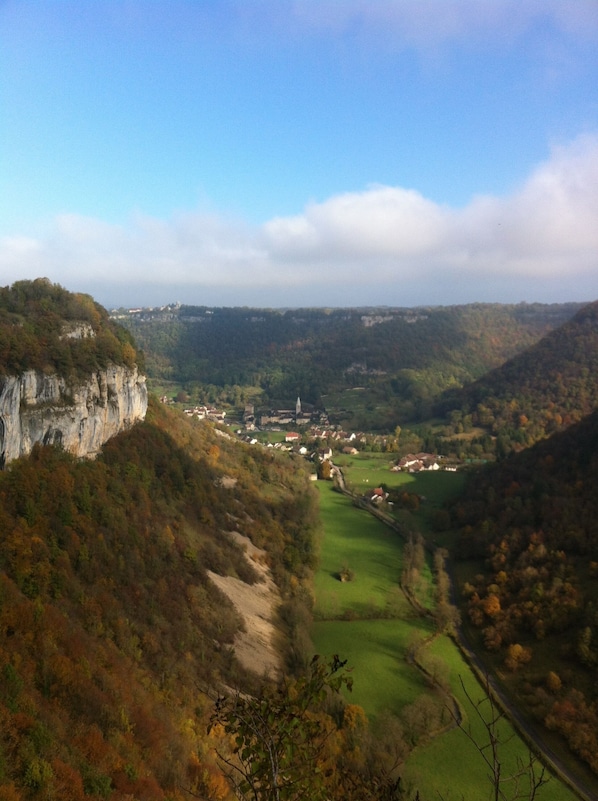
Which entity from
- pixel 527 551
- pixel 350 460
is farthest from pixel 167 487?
pixel 350 460

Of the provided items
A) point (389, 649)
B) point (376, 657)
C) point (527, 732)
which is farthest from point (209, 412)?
point (527, 732)

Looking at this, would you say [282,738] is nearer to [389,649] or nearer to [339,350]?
[389,649]

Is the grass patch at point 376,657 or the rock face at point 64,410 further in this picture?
the rock face at point 64,410

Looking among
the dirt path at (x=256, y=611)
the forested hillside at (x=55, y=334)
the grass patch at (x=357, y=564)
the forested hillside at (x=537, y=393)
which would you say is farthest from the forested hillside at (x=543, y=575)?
the forested hillside at (x=55, y=334)

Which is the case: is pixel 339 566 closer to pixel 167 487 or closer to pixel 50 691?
pixel 167 487

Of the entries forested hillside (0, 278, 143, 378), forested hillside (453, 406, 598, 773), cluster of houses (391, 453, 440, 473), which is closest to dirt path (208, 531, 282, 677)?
forested hillside (453, 406, 598, 773)

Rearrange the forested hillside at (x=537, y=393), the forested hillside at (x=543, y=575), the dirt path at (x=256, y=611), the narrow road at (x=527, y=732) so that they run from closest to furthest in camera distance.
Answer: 1. the narrow road at (x=527, y=732)
2. the forested hillside at (x=543, y=575)
3. the dirt path at (x=256, y=611)
4. the forested hillside at (x=537, y=393)

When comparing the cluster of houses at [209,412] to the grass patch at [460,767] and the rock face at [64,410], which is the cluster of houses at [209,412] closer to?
the rock face at [64,410]
